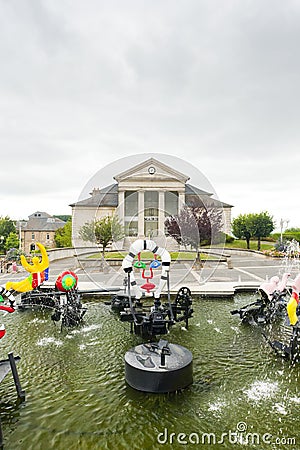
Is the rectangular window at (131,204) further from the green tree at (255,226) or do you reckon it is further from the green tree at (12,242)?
the green tree at (12,242)

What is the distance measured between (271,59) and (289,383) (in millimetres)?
13161

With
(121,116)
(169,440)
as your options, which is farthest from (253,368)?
(121,116)

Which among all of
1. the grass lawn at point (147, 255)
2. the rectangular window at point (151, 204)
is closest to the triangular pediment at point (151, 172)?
the rectangular window at point (151, 204)

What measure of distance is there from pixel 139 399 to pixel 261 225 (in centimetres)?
3525

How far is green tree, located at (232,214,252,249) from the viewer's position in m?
38.8

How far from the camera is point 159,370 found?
595 cm

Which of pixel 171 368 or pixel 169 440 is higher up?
pixel 171 368

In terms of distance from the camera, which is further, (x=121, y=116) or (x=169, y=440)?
(x=121, y=116)

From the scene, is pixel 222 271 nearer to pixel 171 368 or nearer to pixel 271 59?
pixel 271 59

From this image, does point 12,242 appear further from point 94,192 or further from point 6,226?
point 94,192

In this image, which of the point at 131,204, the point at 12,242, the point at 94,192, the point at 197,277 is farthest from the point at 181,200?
the point at 12,242

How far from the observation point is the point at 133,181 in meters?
17.2

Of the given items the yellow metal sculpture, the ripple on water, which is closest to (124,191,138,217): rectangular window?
the yellow metal sculpture

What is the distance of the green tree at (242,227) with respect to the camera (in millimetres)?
38812
